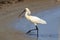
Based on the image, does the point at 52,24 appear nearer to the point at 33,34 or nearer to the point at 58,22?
the point at 58,22

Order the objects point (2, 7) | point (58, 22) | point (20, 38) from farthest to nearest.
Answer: point (2, 7) → point (58, 22) → point (20, 38)

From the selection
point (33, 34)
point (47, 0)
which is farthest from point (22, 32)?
point (47, 0)

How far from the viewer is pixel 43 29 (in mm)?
3971

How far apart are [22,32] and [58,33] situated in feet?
2.04

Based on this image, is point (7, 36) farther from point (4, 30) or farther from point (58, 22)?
point (58, 22)

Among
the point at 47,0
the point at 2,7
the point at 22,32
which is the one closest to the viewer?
the point at 22,32

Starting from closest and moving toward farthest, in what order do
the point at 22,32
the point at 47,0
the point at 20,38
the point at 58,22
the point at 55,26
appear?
the point at 20,38
the point at 22,32
the point at 55,26
the point at 58,22
the point at 47,0

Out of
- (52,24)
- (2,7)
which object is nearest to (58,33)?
(52,24)

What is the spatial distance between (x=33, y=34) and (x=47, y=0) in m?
5.11

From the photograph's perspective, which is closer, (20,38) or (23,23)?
(20,38)

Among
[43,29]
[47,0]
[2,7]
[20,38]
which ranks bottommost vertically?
[20,38]

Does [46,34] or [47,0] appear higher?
[47,0]

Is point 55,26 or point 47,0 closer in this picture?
point 55,26

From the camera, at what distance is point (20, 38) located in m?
3.54
